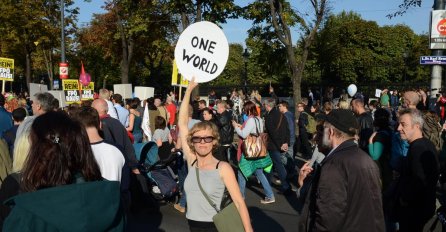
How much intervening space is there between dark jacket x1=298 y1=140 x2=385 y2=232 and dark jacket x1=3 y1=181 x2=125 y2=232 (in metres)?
1.56

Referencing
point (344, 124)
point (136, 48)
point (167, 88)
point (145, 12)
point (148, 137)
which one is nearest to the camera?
point (344, 124)

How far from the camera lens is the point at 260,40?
25.5 meters

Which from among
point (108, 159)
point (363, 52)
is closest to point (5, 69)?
point (108, 159)

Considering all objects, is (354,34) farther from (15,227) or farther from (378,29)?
(15,227)

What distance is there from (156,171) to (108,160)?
452 cm

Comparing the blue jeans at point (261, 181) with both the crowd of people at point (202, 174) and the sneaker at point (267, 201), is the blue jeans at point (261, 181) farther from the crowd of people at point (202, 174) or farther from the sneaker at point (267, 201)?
the crowd of people at point (202, 174)

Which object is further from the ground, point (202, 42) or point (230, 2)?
point (230, 2)

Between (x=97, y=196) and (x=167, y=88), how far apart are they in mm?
48498

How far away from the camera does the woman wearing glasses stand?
3951 mm

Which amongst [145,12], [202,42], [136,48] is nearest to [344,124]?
[202,42]

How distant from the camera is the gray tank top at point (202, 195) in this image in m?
3.98

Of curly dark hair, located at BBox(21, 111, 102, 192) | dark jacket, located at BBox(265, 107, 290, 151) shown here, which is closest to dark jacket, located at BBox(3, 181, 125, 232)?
curly dark hair, located at BBox(21, 111, 102, 192)

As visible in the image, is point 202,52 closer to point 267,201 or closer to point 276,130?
point 267,201

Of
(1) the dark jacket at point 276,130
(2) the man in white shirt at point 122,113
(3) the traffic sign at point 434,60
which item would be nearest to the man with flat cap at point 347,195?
(1) the dark jacket at point 276,130
